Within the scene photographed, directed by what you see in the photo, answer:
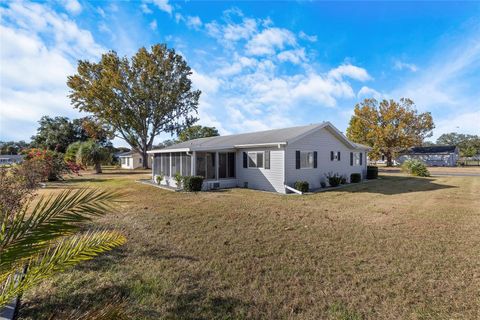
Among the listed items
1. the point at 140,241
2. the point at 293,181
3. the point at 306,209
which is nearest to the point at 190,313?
the point at 140,241

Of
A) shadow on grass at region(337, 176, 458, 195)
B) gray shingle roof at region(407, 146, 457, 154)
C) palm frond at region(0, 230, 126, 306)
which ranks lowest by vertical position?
shadow on grass at region(337, 176, 458, 195)

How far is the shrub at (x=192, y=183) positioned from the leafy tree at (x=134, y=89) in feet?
74.1

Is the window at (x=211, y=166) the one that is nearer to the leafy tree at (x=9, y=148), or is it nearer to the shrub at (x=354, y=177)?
the shrub at (x=354, y=177)

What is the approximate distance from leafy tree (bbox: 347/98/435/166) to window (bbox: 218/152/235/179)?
3097cm

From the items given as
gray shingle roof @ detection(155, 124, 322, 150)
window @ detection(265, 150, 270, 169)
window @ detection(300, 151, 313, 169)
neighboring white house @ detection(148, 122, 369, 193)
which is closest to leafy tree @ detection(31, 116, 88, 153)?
neighboring white house @ detection(148, 122, 369, 193)

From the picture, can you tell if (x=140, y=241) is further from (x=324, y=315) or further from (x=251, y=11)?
(x=251, y=11)

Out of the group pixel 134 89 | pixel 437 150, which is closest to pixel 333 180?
pixel 134 89

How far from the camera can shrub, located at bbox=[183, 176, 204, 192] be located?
1312cm

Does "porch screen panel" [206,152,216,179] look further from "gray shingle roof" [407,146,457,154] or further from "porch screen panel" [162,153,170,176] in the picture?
"gray shingle roof" [407,146,457,154]

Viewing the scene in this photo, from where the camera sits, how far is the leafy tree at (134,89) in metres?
30.0

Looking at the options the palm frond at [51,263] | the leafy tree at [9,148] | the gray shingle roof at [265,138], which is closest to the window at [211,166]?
the gray shingle roof at [265,138]

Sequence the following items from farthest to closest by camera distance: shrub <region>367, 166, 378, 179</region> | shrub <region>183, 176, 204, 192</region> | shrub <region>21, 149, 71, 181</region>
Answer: shrub <region>367, 166, 378, 179</region> < shrub <region>183, 176, 204, 192</region> < shrub <region>21, 149, 71, 181</region>

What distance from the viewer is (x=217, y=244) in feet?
17.4

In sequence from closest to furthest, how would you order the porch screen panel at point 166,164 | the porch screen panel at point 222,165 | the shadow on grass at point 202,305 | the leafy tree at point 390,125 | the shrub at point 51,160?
1. the shadow on grass at point 202,305
2. the shrub at point 51,160
3. the porch screen panel at point 222,165
4. the porch screen panel at point 166,164
5. the leafy tree at point 390,125
